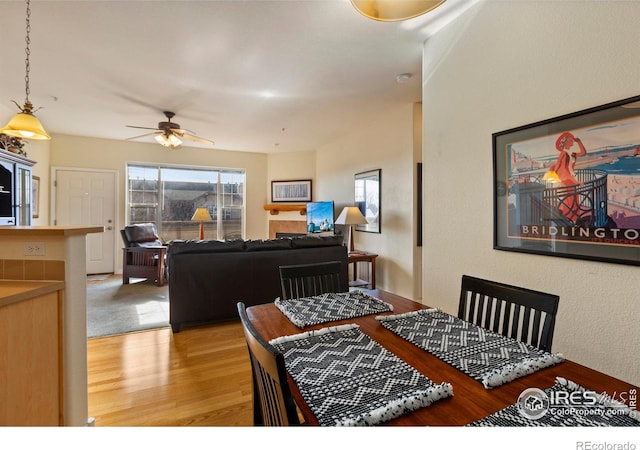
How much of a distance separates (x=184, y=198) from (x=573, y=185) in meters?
6.43

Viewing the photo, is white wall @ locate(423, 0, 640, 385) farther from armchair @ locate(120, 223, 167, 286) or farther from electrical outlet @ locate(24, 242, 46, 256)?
armchair @ locate(120, 223, 167, 286)

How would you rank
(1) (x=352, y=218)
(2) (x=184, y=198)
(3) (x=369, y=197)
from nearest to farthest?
1. (1) (x=352, y=218)
2. (3) (x=369, y=197)
3. (2) (x=184, y=198)

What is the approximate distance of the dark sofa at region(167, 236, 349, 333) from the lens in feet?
9.72

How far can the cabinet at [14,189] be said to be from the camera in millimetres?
3336

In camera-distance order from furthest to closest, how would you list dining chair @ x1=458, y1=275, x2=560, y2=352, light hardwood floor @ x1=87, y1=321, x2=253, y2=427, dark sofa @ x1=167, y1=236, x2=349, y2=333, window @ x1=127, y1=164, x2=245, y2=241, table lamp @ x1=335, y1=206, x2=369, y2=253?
window @ x1=127, y1=164, x2=245, y2=241 → table lamp @ x1=335, y1=206, x2=369, y2=253 → dark sofa @ x1=167, y1=236, x2=349, y2=333 → light hardwood floor @ x1=87, y1=321, x2=253, y2=427 → dining chair @ x1=458, y1=275, x2=560, y2=352

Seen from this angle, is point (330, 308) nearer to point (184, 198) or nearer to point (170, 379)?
point (170, 379)

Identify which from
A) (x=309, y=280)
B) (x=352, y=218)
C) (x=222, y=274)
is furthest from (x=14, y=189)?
(x=352, y=218)

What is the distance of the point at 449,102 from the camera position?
233 cm

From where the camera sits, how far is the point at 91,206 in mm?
5617

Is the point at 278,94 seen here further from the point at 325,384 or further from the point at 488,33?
the point at 325,384

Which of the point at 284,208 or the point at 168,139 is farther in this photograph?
the point at 284,208

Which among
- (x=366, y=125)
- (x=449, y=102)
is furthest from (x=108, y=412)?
(x=366, y=125)

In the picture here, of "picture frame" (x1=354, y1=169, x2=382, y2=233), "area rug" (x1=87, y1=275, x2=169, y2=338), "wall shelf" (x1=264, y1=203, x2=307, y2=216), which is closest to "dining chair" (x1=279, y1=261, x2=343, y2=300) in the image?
"area rug" (x1=87, y1=275, x2=169, y2=338)

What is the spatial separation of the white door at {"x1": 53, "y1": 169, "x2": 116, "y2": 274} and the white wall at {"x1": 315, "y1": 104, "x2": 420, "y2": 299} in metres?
4.56
